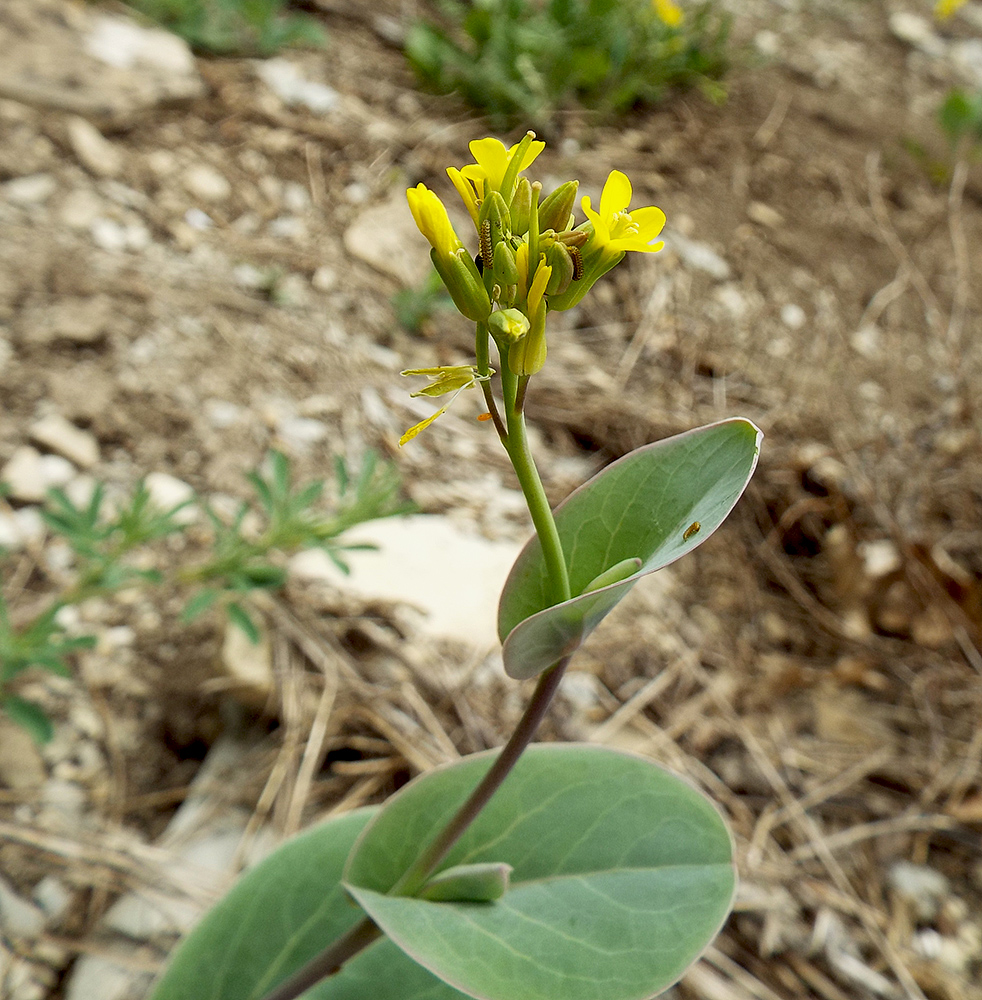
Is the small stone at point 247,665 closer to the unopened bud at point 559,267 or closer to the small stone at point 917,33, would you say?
the unopened bud at point 559,267

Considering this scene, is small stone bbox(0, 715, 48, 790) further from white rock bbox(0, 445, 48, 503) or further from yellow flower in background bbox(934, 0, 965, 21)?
yellow flower in background bbox(934, 0, 965, 21)

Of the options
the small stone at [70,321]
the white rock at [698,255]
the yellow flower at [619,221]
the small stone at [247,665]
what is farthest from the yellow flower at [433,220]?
the white rock at [698,255]

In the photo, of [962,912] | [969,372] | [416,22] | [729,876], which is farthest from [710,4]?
[729,876]

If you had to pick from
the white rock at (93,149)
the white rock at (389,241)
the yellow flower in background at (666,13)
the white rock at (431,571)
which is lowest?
the white rock at (431,571)

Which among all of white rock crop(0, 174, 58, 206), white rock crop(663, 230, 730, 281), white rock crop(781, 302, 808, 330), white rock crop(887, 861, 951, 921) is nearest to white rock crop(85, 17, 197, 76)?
white rock crop(0, 174, 58, 206)

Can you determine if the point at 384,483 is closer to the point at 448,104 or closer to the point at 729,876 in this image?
the point at 729,876

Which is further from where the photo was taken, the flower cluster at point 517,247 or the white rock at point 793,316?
the white rock at point 793,316
